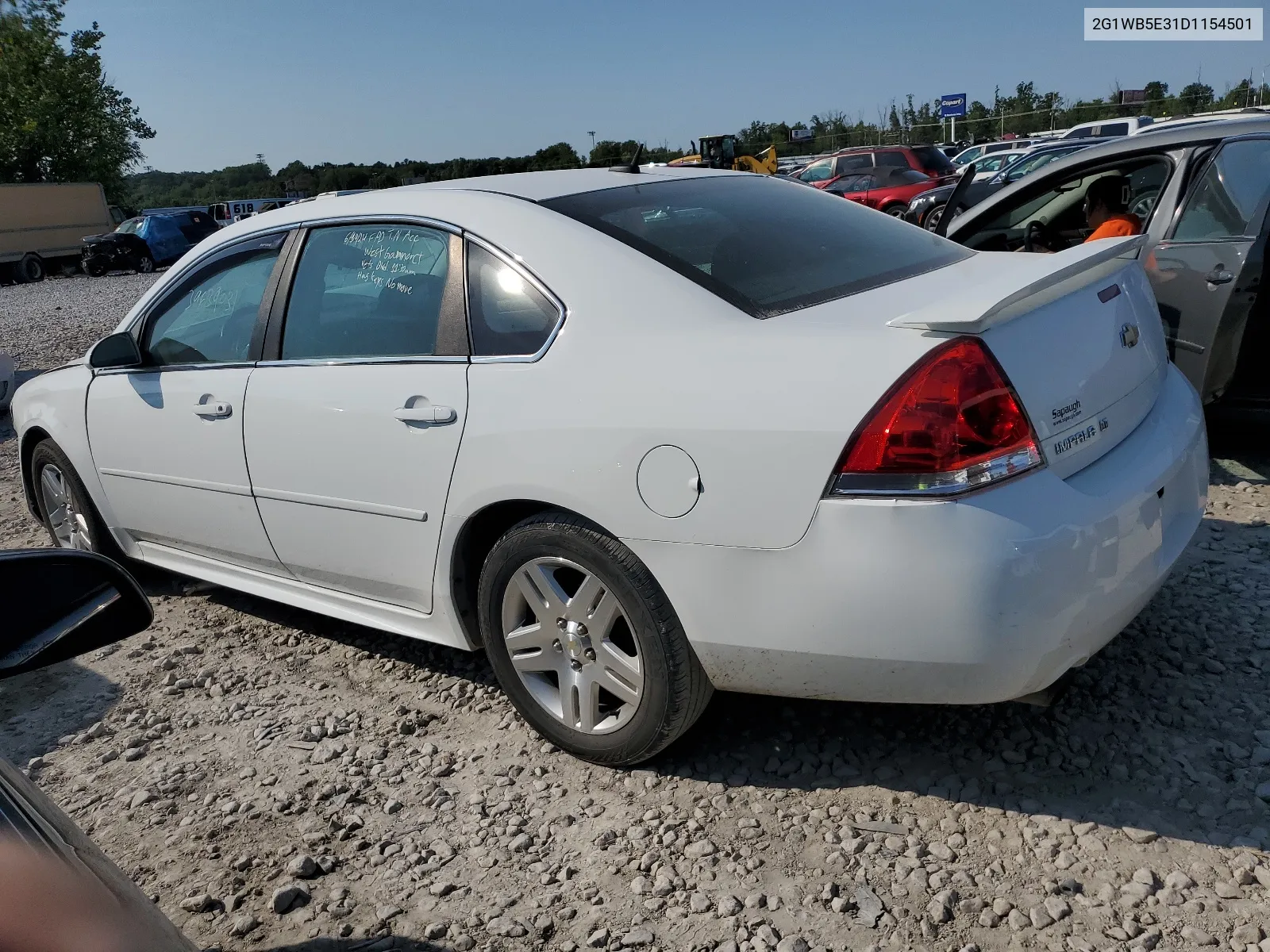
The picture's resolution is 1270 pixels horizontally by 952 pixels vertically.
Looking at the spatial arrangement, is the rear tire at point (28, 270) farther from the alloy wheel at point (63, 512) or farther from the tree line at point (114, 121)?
the alloy wheel at point (63, 512)

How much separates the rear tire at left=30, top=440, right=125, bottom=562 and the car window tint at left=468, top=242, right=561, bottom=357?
230cm

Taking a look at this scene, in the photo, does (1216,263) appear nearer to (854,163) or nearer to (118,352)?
(118,352)

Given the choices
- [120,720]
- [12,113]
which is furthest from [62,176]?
[120,720]

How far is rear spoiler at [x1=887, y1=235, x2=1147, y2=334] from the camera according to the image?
2.22m

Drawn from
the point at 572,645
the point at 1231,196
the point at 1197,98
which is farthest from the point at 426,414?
the point at 1197,98

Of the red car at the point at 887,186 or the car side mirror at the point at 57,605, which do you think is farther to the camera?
the red car at the point at 887,186

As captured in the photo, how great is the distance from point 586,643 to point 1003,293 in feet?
4.44

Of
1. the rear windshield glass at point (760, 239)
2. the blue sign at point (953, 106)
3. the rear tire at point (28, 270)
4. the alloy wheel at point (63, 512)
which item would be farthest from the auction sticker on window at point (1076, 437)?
the blue sign at point (953, 106)

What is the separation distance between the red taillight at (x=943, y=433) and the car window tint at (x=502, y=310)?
3.09 feet

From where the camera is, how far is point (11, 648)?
1.39m

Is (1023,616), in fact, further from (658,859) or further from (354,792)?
(354,792)

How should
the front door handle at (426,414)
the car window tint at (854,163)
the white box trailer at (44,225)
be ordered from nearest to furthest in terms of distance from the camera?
the front door handle at (426,414) < the car window tint at (854,163) < the white box trailer at (44,225)

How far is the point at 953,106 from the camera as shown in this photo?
44.1 m

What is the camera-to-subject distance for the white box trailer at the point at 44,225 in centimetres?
3000
